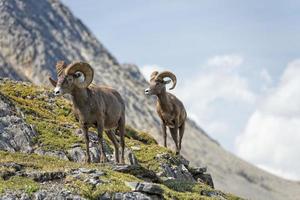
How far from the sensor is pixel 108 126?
29.6 metres

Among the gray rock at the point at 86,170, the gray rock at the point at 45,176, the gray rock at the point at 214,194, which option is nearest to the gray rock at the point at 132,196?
the gray rock at the point at 86,170

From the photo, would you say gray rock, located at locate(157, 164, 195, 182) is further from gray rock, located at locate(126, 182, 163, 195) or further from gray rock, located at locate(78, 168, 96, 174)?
gray rock, located at locate(126, 182, 163, 195)

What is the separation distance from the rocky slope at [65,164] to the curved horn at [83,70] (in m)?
3.35

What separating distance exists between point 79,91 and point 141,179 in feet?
15.3

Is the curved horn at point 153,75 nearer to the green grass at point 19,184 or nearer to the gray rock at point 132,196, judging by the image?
the gray rock at point 132,196

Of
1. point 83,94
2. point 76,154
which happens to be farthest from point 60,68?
point 76,154

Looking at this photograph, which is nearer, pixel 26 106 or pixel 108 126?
pixel 108 126

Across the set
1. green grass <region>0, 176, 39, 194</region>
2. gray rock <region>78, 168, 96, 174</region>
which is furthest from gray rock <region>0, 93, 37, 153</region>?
green grass <region>0, 176, 39, 194</region>

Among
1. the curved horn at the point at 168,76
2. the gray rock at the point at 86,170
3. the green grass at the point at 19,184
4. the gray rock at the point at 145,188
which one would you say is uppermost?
the curved horn at the point at 168,76

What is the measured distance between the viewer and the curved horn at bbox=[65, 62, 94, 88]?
2764 centimetres

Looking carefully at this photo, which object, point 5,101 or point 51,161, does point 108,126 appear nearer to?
point 51,161

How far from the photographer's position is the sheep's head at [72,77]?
27.2m

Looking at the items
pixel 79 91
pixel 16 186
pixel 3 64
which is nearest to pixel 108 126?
pixel 79 91

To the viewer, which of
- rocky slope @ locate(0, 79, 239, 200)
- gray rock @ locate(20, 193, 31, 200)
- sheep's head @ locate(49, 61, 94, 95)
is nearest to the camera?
gray rock @ locate(20, 193, 31, 200)
